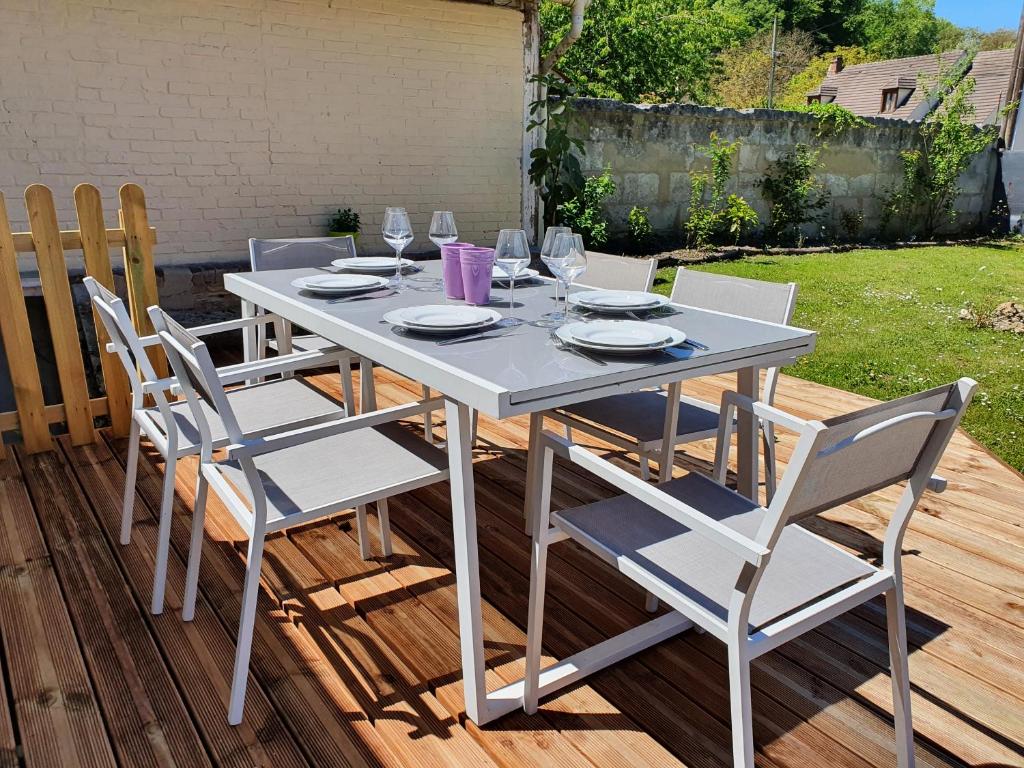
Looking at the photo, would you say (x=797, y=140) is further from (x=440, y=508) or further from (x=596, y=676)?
(x=596, y=676)

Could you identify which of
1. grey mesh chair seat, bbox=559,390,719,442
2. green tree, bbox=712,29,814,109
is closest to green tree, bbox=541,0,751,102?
green tree, bbox=712,29,814,109

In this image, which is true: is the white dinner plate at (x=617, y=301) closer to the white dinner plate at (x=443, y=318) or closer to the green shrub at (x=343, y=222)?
the white dinner plate at (x=443, y=318)

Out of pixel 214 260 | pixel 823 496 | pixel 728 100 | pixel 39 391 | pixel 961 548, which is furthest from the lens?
pixel 728 100

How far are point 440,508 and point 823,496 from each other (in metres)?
1.72

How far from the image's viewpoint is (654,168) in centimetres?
834

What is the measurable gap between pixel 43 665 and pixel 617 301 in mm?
1771

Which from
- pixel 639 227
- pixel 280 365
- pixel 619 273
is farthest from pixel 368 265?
pixel 639 227

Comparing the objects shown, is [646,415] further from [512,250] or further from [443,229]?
[443,229]

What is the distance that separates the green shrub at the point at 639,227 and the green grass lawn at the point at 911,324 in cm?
78

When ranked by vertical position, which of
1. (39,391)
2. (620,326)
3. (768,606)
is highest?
(620,326)

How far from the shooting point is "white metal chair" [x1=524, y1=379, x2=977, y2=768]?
3.95 feet

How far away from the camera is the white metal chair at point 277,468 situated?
1625 millimetres

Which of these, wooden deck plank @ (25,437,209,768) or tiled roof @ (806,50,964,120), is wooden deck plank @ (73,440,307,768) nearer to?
wooden deck plank @ (25,437,209,768)

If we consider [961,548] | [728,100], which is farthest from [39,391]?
[728,100]
